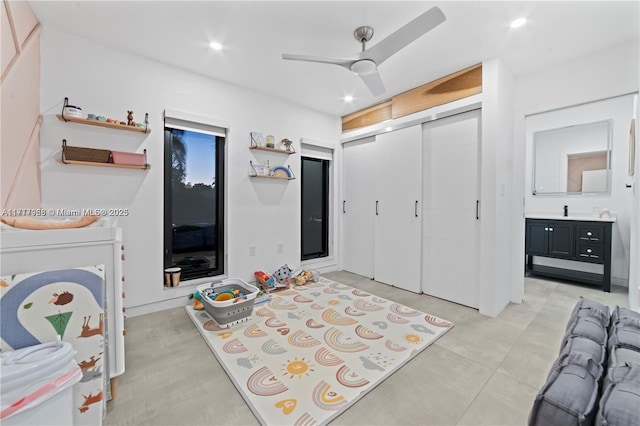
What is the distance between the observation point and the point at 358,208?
4.07 meters

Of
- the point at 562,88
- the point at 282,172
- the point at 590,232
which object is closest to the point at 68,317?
the point at 282,172

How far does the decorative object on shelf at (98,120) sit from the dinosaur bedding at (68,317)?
174 centimetres

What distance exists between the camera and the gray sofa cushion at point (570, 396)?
2.38 feet

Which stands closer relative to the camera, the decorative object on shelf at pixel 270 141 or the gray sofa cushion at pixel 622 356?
the gray sofa cushion at pixel 622 356

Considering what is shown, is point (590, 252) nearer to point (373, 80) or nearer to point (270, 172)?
point (373, 80)

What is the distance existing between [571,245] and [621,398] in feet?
13.2

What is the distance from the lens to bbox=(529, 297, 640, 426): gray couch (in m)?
0.69

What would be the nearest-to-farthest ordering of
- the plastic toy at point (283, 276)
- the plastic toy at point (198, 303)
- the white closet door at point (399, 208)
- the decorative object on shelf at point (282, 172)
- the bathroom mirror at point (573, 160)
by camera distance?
the plastic toy at point (198, 303)
the white closet door at point (399, 208)
the plastic toy at point (283, 276)
the decorative object on shelf at point (282, 172)
the bathroom mirror at point (573, 160)

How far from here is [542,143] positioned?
13.6ft

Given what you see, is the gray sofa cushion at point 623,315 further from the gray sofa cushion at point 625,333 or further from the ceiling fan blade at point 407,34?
the ceiling fan blade at point 407,34

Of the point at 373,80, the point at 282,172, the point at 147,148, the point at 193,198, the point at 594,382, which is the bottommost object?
the point at 594,382

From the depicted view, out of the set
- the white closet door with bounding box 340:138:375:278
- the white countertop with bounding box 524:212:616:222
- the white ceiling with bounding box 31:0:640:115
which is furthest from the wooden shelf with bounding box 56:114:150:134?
the white countertop with bounding box 524:212:616:222

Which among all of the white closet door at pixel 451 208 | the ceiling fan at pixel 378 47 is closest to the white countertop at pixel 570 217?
A: the white closet door at pixel 451 208

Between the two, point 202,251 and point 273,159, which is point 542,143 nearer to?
point 273,159
